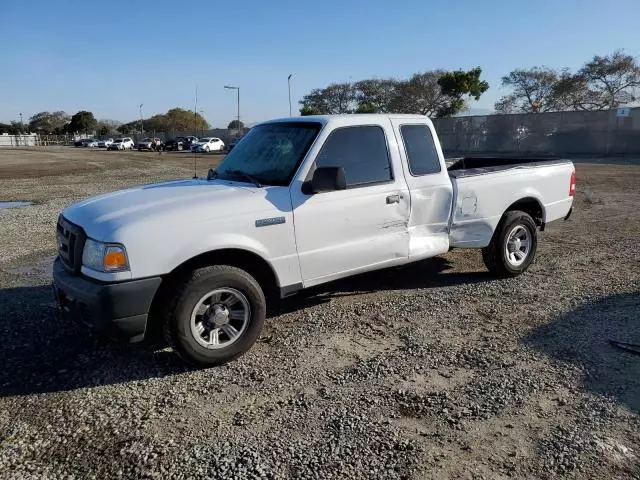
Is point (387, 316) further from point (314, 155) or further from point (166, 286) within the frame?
point (166, 286)

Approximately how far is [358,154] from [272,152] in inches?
31.3

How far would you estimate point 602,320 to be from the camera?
5152mm

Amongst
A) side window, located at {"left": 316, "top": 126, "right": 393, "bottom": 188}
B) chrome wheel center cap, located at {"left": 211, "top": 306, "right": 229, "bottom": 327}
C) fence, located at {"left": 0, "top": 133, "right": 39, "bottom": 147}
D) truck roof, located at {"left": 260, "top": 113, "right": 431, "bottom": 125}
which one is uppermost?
fence, located at {"left": 0, "top": 133, "right": 39, "bottom": 147}

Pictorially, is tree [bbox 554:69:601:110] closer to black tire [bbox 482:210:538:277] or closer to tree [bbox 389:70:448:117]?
tree [bbox 389:70:448:117]

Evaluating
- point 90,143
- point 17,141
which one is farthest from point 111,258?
point 17,141

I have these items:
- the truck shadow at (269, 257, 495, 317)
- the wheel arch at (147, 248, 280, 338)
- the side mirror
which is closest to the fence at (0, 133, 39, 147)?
the truck shadow at (269, 257, 495, 317)

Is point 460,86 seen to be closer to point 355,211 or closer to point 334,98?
point 334,98

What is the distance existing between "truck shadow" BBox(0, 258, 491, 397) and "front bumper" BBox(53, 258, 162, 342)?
0.46 m

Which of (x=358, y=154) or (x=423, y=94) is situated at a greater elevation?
(x=423, y=94)

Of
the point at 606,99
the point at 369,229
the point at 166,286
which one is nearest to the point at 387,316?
the point at 369,229

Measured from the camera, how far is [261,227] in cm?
441

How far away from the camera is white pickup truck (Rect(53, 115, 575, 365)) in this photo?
3.96 metres

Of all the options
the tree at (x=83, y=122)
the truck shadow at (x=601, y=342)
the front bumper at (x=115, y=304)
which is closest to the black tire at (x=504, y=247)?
the truck shadow at (x=601, y=342)

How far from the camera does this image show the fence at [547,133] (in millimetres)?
30581
